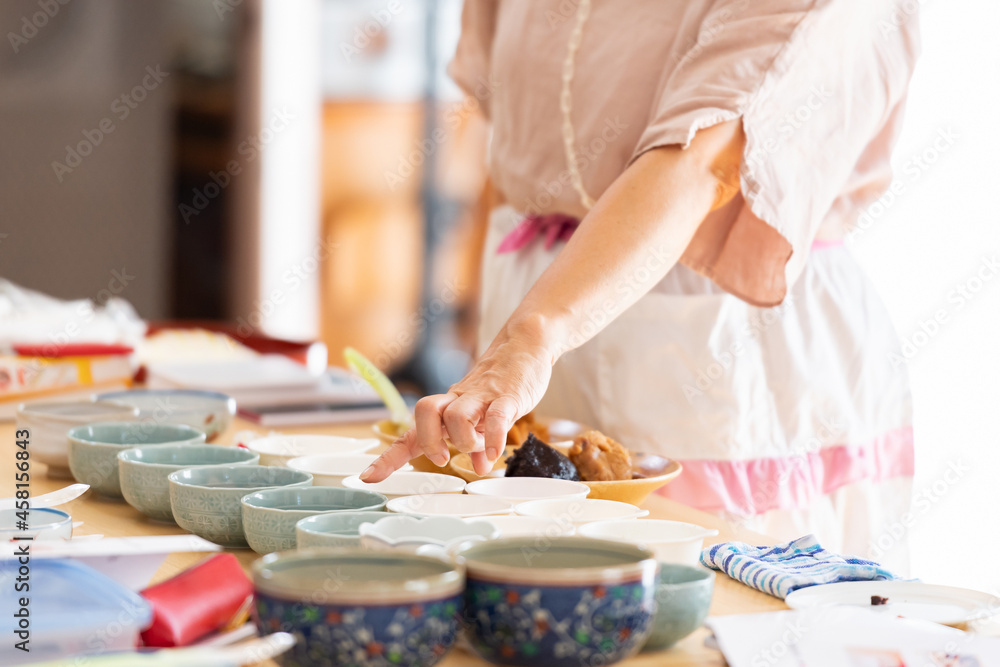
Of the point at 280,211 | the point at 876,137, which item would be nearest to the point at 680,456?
the point at 876,137

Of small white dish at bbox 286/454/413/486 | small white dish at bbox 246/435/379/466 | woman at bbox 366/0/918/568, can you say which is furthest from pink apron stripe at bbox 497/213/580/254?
small white dish at bbox 286/454/413/486

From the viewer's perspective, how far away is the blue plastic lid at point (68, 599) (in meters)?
0.59

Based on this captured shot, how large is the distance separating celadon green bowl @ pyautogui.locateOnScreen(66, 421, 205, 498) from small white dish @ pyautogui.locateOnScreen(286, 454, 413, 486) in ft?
0.40

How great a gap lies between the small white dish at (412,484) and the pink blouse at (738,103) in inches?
17.3

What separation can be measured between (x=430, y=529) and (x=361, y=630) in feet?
0.61

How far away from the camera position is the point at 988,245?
187 cm

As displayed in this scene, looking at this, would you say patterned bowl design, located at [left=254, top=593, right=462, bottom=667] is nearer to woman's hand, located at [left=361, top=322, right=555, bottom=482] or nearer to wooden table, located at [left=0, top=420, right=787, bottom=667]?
wooden table, located at [left=0, top=420, right=787, bottom=667]

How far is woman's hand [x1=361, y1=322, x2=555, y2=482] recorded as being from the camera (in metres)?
0.92

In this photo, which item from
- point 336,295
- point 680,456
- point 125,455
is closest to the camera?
point 125,455

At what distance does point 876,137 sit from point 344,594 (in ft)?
3.56

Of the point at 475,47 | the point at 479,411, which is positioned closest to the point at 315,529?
the point at 479,411

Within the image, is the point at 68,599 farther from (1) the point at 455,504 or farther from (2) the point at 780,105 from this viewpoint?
(2) the point at 780,105

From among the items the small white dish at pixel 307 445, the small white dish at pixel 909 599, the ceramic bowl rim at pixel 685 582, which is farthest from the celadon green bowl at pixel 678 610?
the small white dish at pixel 307 445

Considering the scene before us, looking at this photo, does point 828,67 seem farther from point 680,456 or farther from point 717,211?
point 680,456
